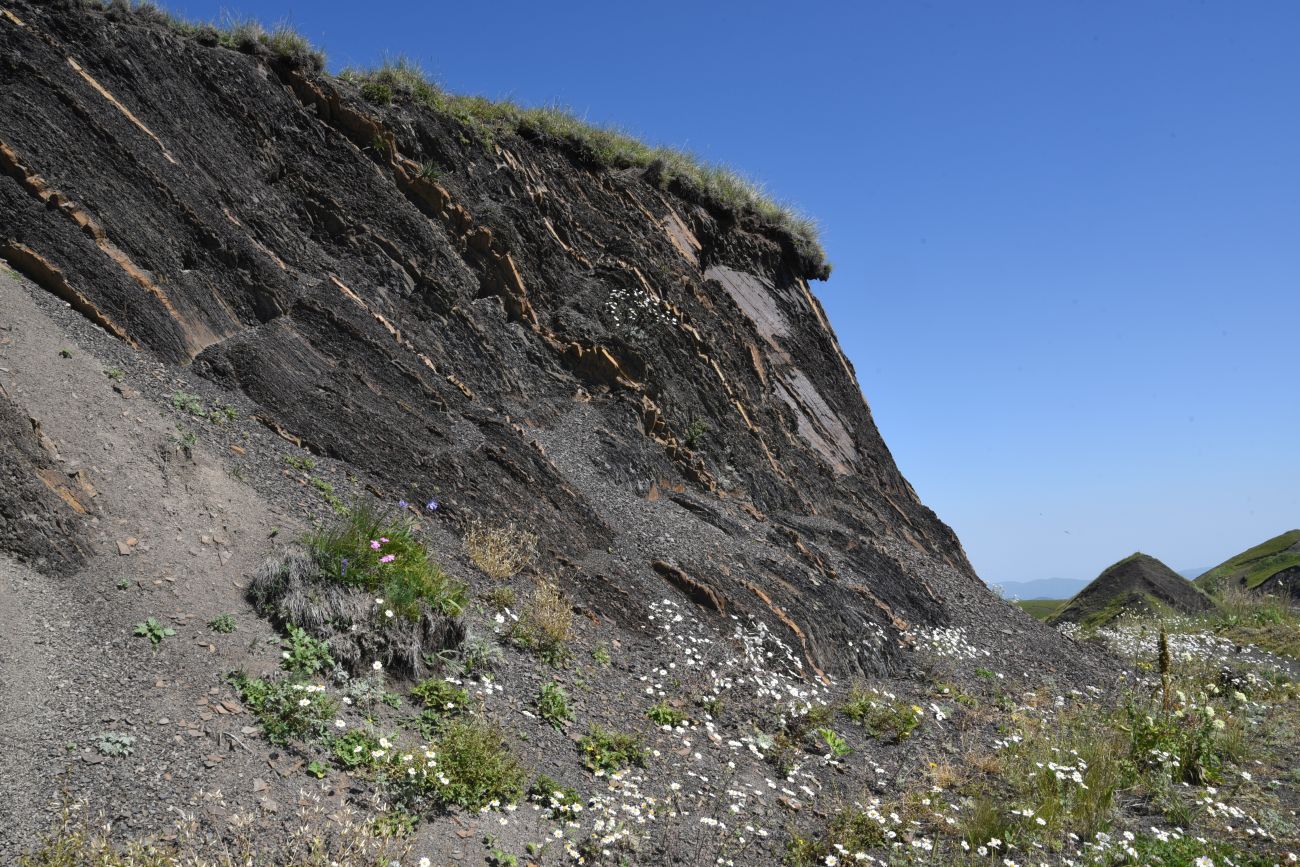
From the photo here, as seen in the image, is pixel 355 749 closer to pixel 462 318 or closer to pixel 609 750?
pixel 609 750

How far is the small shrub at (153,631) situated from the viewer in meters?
5.11

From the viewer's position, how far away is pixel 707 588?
31.2 ft

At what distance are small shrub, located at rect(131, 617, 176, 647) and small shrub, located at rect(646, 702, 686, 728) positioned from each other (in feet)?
12.4

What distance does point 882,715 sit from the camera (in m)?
8.61

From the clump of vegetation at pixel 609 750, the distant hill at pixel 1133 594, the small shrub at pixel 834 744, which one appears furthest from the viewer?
the distant hill at pixel 1133 594

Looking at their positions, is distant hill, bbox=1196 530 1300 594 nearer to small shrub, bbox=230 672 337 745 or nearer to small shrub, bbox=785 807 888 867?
small shrub, bbox=785 807 888 867

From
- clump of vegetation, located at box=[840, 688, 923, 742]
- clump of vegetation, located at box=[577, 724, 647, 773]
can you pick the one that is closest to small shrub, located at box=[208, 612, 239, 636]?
clump of vegetation, located at box=[577, 724, 647, 773]

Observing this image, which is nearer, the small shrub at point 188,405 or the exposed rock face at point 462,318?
the small shrub at point 188,405

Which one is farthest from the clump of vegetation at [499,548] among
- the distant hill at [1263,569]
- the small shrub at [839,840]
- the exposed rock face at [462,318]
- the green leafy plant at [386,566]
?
the distant hill at [1263,569]

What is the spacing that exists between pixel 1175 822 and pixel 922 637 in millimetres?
5047

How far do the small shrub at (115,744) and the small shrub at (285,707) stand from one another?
69 centimetres

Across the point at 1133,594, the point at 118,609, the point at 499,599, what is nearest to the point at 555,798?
the point at 499,599

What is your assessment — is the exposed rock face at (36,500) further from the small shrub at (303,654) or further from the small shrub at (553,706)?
the small shrub at (553,706)

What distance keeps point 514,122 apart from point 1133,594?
21130 mm
